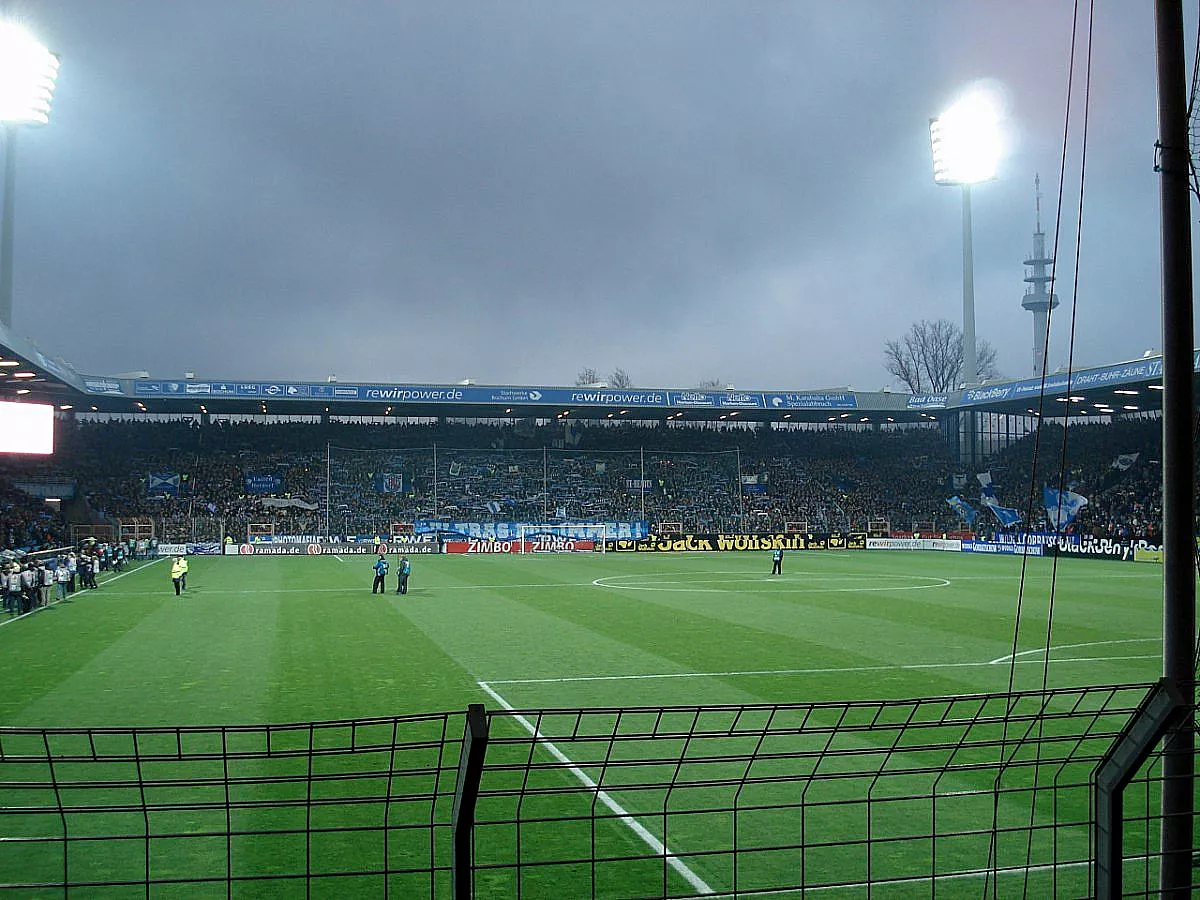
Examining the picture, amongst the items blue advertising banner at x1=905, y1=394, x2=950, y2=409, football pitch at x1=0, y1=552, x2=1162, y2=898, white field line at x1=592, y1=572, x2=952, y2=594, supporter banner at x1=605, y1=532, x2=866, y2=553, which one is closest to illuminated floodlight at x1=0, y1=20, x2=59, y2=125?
football pitch at x1=0, y1=552, x2=1162, y2=898

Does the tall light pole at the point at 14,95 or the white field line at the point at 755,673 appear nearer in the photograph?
the white field line at the point at 755,673

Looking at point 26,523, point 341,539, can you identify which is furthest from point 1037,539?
point 26,523

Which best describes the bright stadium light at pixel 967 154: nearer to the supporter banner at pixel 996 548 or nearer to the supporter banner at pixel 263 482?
the supporter banner at pixel 996 548

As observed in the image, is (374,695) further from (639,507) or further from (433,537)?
(639,507)

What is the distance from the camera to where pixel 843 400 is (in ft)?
229

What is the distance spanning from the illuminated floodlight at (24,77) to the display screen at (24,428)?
46.2 feet

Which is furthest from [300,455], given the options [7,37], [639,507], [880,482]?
[880,482]

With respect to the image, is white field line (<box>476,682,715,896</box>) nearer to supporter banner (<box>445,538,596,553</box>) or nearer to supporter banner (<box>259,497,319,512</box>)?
supporter banner (<box>445,538,596,553</box>)

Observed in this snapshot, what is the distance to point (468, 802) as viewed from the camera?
406 cm

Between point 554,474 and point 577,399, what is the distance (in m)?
8.73

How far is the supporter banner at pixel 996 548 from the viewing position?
5516 centimetres

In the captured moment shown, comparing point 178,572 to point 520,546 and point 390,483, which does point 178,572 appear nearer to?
point 520,546

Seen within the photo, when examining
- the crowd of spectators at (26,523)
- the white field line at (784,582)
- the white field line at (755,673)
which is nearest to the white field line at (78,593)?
the crowd of spectators at (26,523)

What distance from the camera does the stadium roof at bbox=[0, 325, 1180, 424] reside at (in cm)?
5678
